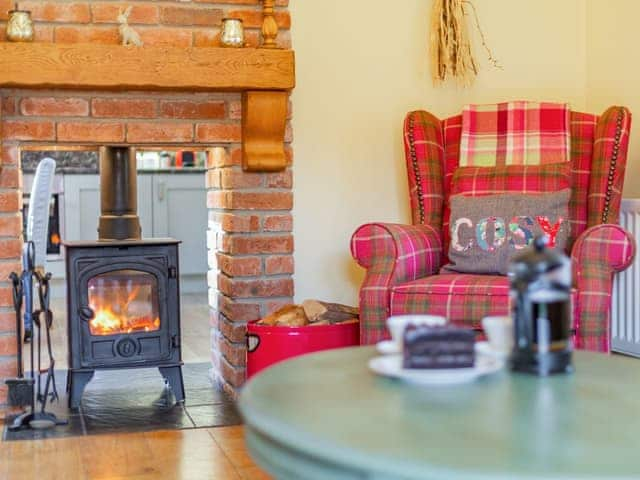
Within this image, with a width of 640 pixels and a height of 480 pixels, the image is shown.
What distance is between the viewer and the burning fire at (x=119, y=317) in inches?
129

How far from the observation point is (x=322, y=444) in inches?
47.1

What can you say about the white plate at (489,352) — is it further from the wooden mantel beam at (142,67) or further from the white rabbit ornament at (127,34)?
the white rabbit ornament at (127,34)

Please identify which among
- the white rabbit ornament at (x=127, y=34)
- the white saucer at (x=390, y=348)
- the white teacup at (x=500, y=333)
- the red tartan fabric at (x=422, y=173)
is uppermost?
the white rabbit ornament at (x=127, y=34)

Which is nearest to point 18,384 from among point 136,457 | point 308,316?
point 136,457

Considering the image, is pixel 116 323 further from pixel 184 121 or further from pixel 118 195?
pixel 184 121

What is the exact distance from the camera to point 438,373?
4.98 feet

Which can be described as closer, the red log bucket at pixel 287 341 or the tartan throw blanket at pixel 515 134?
the red log bucket at pixel 287 341

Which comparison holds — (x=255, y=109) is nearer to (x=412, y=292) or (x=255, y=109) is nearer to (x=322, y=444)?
(x=412, y=292)

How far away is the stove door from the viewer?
3.24m

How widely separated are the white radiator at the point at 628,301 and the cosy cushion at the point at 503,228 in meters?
0.50

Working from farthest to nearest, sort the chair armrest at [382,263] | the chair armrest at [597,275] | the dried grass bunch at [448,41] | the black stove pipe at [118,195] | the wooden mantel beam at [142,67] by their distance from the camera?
the dried grass bunch at [448,41] → the black stove pipe at [118,195] → the wooden mantel beam at [142,67] → the chair armrest at [382,263] → the chair armrest at [597,275]

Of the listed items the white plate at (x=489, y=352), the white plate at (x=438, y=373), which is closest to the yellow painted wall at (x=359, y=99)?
the white plate at (x=489, y=352)

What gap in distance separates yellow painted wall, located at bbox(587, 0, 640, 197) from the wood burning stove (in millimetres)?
1767

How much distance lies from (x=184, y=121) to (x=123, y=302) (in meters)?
0.66
